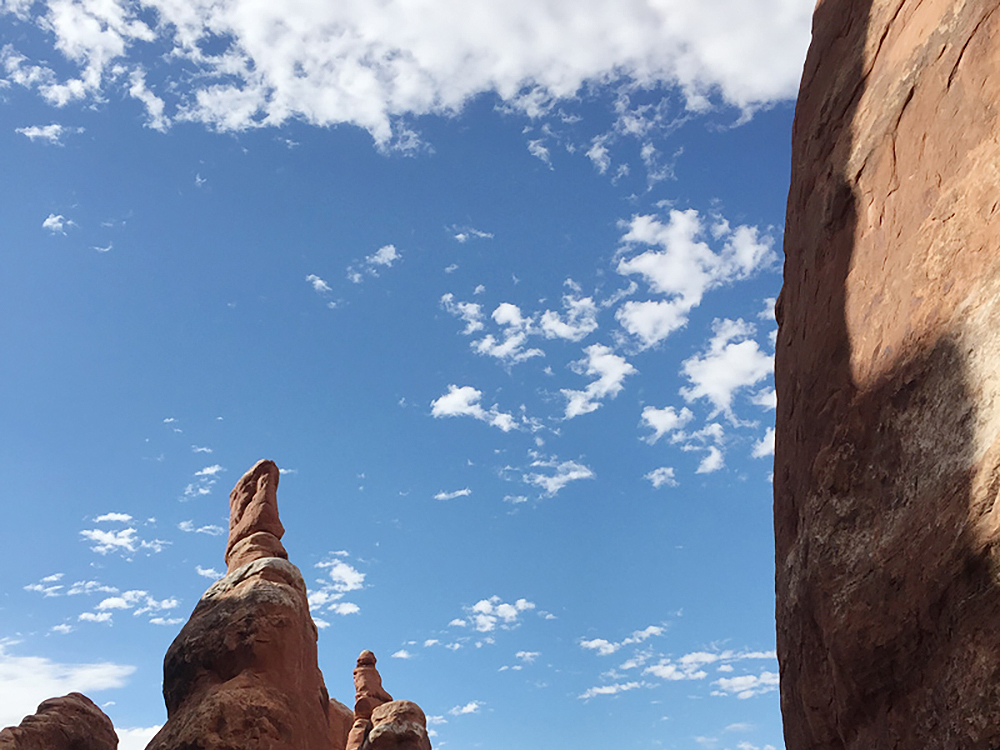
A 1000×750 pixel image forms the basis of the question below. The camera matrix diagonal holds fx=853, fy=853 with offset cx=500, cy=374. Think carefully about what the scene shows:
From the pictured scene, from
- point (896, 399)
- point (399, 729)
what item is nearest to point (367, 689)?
point (399, 729)

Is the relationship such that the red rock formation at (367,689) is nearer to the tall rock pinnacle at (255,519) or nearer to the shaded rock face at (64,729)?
the shaded rock face at (64,729)

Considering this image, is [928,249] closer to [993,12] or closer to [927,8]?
[993,12]

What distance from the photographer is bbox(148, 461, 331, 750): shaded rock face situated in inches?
763

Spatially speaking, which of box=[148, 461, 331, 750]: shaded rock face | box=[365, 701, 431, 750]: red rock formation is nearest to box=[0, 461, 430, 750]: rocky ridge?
box=[148, 461, 331, 750]: shaded rock face

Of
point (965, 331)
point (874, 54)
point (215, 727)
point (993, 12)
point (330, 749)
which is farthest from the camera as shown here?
point (330, 749)

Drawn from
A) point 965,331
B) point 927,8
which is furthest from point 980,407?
point 927,8

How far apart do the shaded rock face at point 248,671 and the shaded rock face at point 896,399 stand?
13.6 m

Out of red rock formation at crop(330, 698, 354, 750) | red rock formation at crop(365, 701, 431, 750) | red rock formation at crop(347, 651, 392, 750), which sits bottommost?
red rock formation at crop(365, 701, 431, 750)

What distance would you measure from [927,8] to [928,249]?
3.00 meters

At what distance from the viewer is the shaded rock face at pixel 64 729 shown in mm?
25594

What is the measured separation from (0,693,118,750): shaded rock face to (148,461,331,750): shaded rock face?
295 inches

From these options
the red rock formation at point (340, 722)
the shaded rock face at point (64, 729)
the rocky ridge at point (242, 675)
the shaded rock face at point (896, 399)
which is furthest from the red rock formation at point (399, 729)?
the shaded rock face at point (896, 399)

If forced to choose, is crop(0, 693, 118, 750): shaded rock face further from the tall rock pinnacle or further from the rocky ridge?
the tall rock pinnacle

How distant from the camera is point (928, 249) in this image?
26.6 feet
